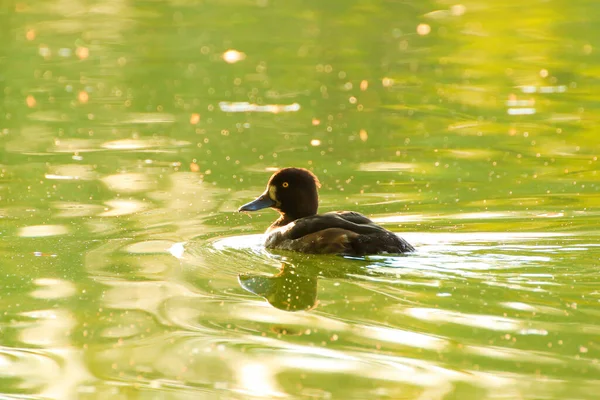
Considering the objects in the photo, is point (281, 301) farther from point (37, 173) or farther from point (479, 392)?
point (37, 173)

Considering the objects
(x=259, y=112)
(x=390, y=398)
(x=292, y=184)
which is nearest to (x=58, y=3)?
(x=259, y=112)

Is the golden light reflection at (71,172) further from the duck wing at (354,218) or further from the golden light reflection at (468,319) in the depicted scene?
the golden light reflection at (468,319)

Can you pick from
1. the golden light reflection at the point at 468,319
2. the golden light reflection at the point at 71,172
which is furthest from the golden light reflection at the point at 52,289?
the golden light reflection at the point at 71,172

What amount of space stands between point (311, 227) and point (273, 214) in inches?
70.1

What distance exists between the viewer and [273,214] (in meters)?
10.4

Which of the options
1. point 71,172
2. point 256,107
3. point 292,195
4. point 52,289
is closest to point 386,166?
point 292,195

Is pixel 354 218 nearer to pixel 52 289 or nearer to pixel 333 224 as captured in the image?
pixel 333 224

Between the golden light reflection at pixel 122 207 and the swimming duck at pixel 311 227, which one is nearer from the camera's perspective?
the swimming duck at pixel 311 227

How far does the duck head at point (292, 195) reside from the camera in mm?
9273

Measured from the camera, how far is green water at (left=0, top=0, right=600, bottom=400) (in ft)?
20.1

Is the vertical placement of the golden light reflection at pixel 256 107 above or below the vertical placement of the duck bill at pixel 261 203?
above

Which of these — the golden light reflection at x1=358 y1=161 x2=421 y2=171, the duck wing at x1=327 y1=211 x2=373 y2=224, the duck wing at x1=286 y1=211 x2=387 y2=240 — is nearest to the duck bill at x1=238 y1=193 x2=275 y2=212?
Result: the duck wing at x1=286 y1=211 x2=387 y2=240

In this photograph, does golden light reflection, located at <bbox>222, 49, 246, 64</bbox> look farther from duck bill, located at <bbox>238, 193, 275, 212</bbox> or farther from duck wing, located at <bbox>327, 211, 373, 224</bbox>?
duck wing, located at <bbox>327, 211, 373, 224</bbox>

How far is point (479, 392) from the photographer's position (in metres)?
5.59
